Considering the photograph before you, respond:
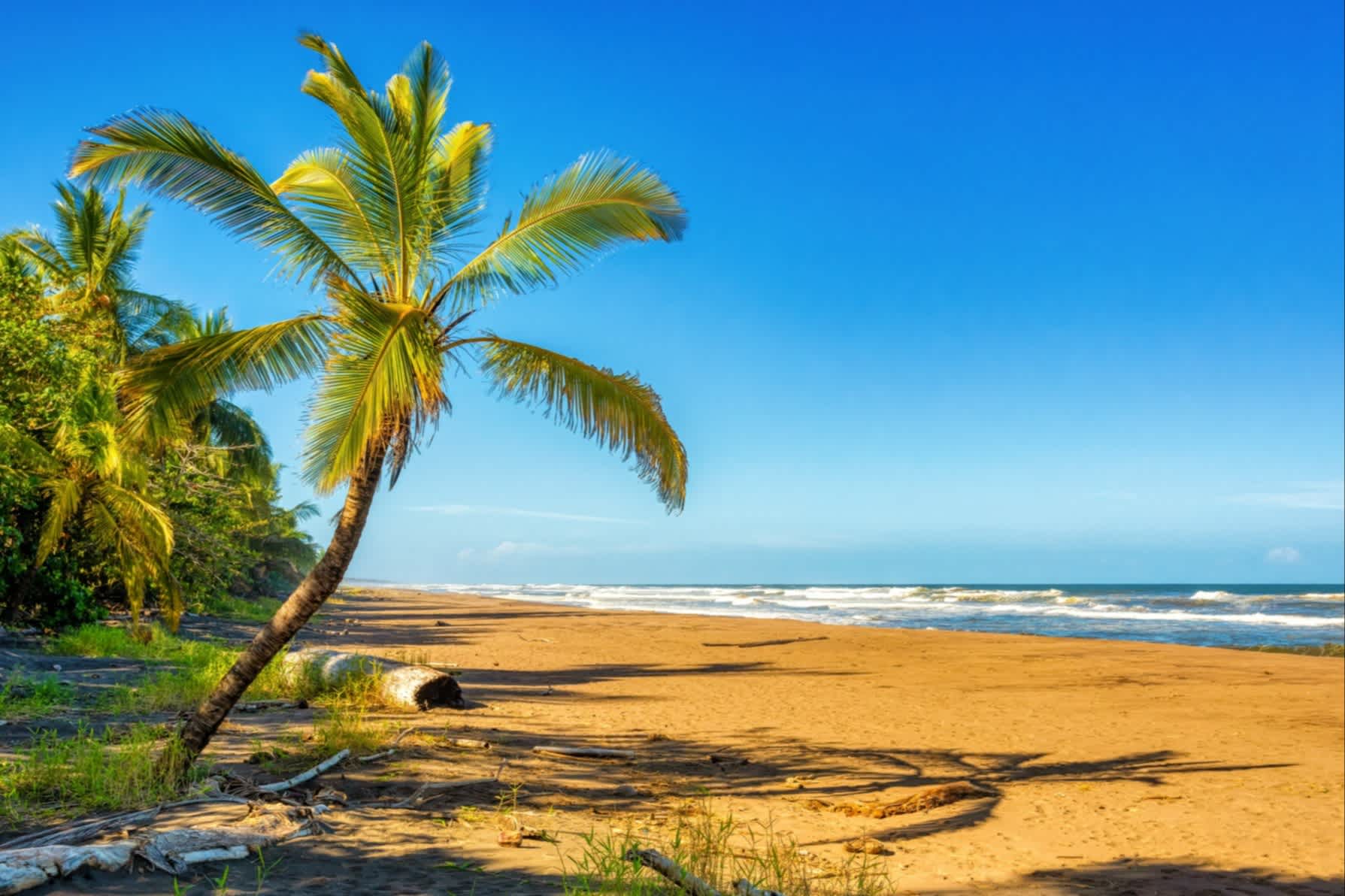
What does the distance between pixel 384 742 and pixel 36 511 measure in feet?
33.3

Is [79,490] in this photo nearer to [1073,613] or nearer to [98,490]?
[98,490]

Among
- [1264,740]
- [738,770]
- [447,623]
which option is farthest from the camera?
[447,623]

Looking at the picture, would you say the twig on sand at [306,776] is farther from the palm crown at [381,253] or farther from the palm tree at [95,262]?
the palm tree at [95,262]

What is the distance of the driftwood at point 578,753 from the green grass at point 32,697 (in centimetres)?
477

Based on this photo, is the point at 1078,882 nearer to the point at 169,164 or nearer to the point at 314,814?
the point at 314,814

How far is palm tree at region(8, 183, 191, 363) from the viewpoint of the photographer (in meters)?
21.1

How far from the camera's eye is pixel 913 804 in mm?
7840

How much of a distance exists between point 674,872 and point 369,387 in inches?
157

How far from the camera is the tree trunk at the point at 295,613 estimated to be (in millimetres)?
6457

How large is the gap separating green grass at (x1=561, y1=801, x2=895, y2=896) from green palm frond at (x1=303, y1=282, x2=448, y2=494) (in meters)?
3.29

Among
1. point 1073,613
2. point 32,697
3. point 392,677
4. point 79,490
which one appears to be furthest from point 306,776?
point 1073,613

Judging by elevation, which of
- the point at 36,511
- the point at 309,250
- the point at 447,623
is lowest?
the point at 447,623

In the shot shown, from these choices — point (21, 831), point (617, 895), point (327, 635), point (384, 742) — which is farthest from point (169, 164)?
point (327, 635)

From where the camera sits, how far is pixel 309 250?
7.32 m
